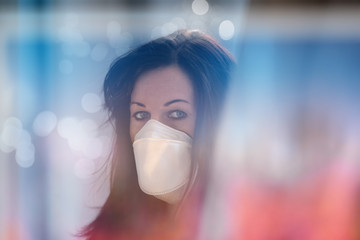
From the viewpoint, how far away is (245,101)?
836 millimetres

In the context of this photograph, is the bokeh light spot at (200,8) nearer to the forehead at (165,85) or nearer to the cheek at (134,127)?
the forehead at (165,85)

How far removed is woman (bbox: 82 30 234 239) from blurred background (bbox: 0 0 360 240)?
0.03 meters

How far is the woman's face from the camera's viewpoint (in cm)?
84

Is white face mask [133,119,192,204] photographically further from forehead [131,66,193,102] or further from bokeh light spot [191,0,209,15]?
bokeh light spot [191,0,209,15]

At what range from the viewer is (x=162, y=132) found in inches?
32.9

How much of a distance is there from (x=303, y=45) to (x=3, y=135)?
2.39 feet

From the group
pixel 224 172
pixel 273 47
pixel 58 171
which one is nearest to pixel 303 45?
pixel 273 47

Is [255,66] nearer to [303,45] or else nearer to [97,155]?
[303,45]

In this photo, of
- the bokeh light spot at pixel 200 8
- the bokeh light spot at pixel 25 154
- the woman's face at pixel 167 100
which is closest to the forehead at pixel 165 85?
the woman's face at pixel 167 100

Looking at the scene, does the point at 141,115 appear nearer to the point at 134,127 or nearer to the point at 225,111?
the point at 134,127

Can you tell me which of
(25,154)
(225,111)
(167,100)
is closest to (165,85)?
(167,100)

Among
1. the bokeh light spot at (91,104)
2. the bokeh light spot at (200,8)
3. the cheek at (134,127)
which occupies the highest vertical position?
the bokeh light spot at (200,8)

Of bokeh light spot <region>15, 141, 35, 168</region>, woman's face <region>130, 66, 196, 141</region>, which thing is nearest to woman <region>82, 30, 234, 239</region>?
woman's face <region>130, 66, 196, 141</region>

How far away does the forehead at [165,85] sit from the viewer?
0.84 m
